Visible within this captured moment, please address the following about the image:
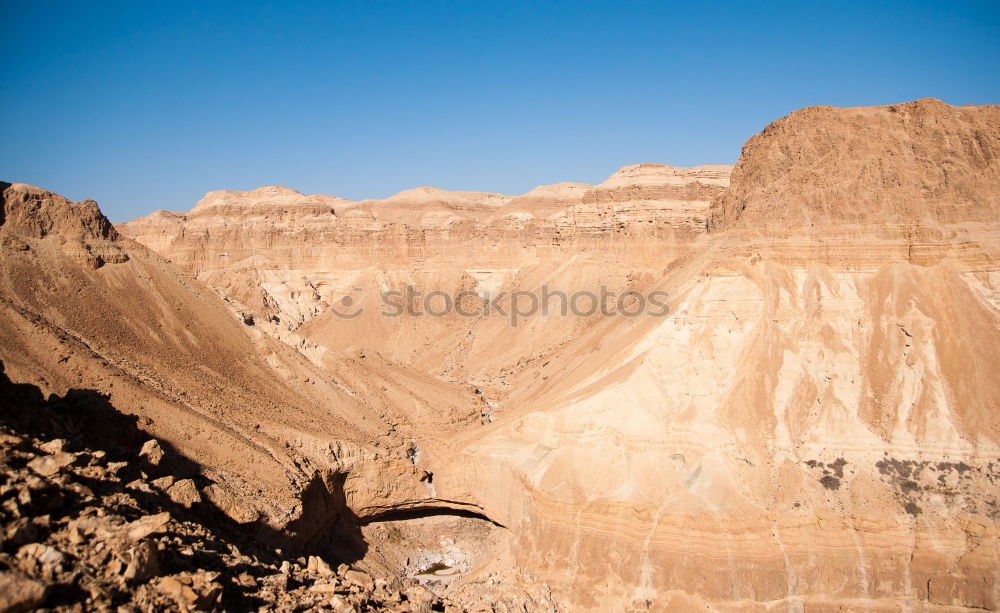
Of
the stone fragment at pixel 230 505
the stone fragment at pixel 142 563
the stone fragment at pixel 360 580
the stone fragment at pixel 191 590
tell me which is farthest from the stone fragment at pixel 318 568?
the stone fragment at pixel 142 563

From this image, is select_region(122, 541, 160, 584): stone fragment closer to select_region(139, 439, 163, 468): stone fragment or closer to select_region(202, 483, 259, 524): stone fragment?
select_region(139, 439, 163, 468): stone fragment

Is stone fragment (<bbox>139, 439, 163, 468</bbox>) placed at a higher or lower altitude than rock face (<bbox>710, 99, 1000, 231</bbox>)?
lower

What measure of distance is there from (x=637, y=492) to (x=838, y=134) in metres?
15.5

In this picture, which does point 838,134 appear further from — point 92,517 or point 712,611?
point 92,517

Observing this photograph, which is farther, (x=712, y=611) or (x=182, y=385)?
(x=182, y=385)

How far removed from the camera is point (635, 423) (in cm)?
2103

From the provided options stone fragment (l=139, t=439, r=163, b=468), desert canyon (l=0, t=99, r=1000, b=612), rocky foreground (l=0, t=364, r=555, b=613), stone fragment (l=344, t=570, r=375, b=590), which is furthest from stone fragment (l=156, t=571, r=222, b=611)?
stone fragment (l=139, t=439, r=163, b=468)

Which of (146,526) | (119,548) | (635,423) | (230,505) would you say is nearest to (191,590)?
(119,548)

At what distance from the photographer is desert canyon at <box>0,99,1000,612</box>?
55.9ft

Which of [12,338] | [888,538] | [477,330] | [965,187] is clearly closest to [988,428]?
[888,538]

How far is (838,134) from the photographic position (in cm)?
2481

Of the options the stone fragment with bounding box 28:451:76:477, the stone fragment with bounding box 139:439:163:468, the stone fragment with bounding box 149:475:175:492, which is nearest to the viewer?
the stone fragment with bounding box 28:451:76:477

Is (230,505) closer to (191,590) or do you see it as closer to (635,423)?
(191,590)

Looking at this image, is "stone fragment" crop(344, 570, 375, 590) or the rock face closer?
"stone fragment" crop(344, 570, 375, 590)
